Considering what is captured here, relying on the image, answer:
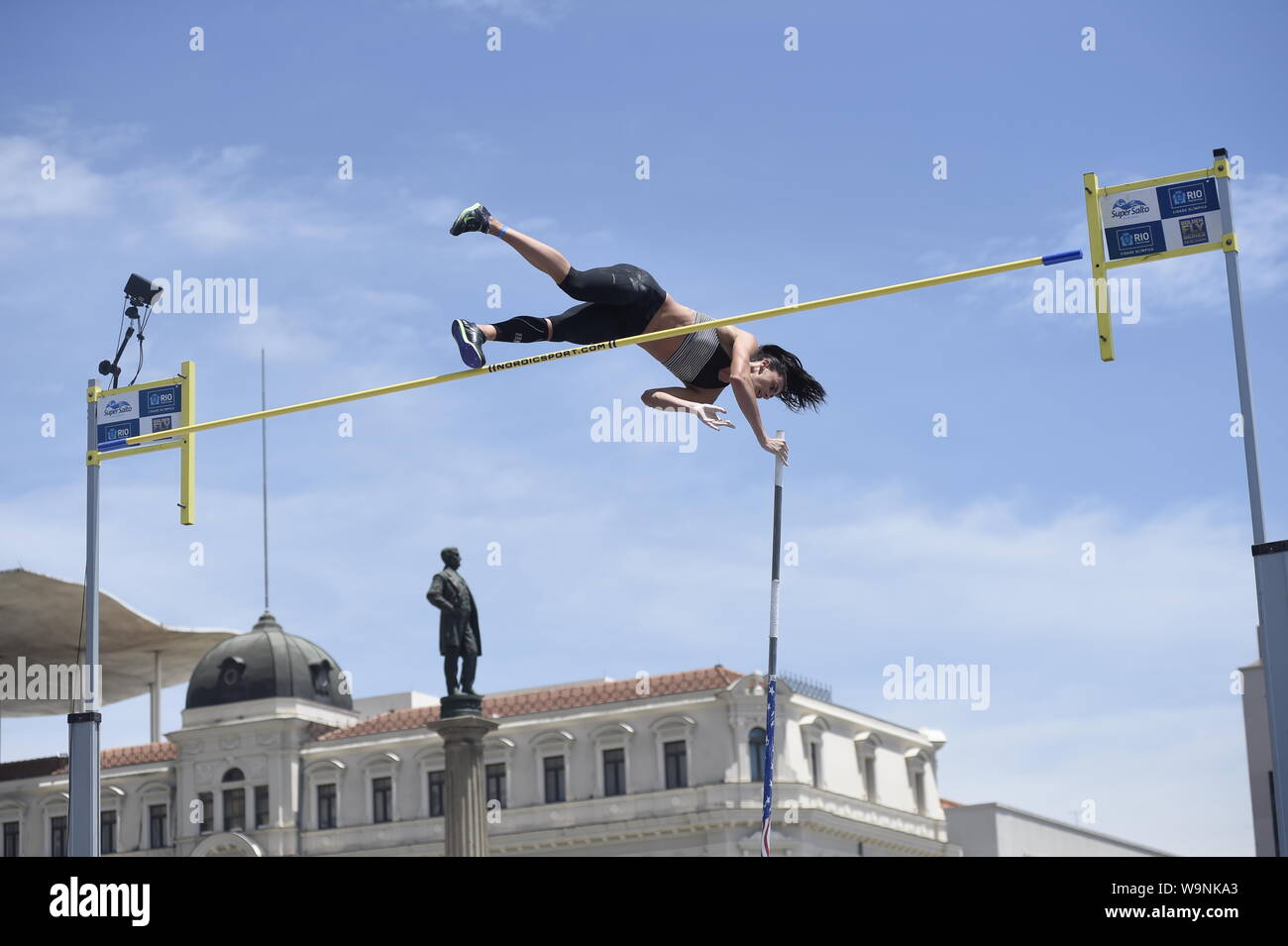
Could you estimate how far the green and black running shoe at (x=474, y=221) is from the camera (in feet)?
47.4

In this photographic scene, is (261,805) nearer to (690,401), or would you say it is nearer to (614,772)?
(614,772)

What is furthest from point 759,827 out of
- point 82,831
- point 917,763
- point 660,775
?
point 82,831

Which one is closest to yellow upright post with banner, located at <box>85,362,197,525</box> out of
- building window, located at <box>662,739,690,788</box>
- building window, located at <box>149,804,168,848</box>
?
building window, located at <box>662,739,690,788</box>

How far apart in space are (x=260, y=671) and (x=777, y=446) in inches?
2368

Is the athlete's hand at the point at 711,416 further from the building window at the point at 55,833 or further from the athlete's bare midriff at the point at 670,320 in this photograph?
the building window at the point at 55,833

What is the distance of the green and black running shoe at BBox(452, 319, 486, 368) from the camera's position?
587 inches

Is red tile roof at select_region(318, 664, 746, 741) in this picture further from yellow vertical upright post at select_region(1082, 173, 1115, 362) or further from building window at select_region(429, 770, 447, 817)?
yellow vertical upright post at select_region(1082, 173, 1115, 362)

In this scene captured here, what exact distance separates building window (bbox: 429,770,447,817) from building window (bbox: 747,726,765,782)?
1240 centimetres

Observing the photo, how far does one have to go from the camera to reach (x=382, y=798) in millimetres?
70062

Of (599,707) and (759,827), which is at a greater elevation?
(599,707)
